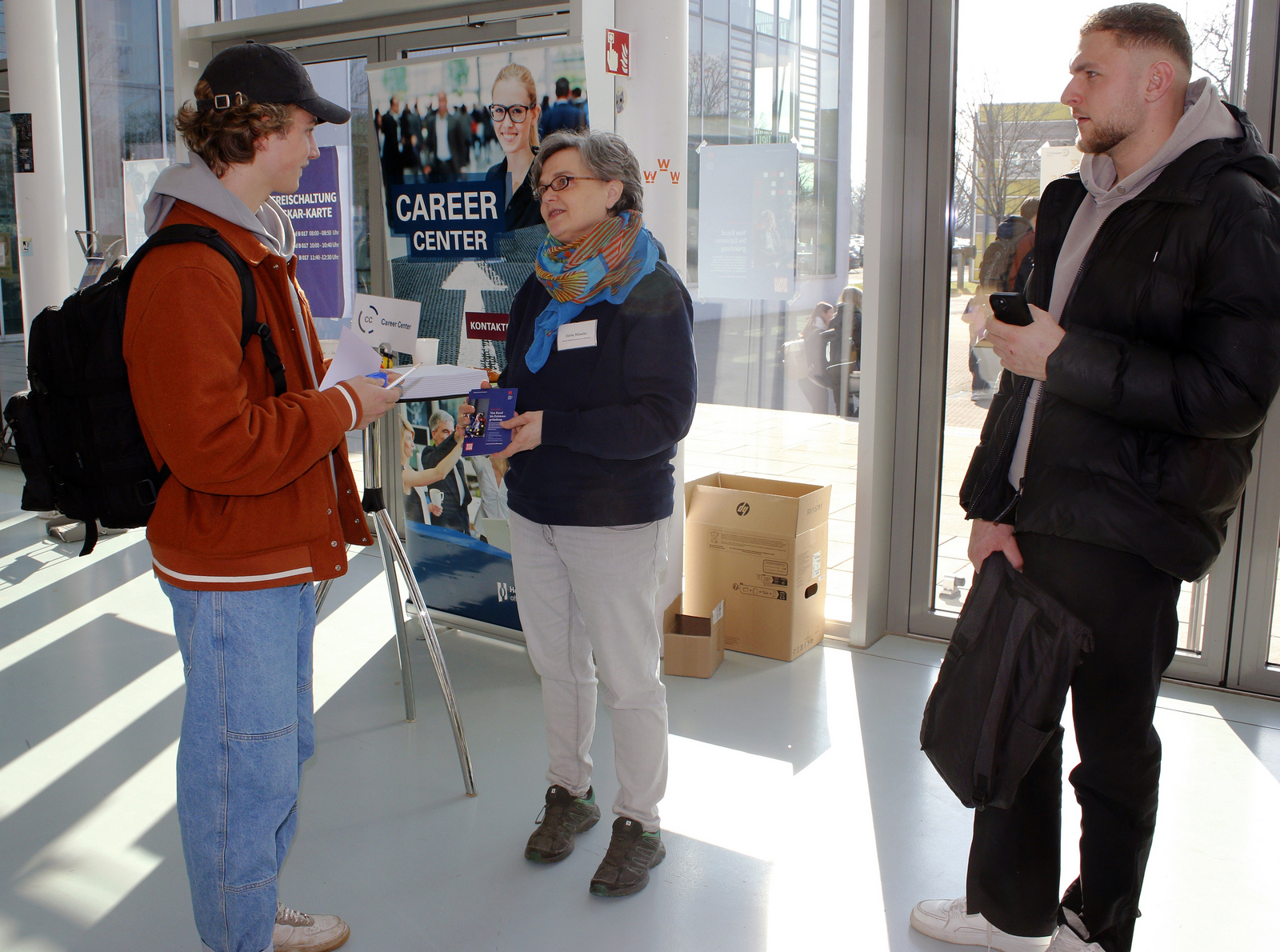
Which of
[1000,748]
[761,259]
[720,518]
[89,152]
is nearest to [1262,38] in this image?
[761,259]

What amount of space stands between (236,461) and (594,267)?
0.90 m

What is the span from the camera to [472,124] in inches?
130

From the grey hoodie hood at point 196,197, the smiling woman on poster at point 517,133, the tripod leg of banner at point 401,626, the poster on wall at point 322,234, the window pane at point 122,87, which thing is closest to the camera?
the grey hoodie hood at point 196,197

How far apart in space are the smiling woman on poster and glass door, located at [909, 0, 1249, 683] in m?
1.50

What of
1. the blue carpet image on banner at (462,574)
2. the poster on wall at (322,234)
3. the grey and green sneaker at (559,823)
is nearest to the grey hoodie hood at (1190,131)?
the grey and green sneaker at (559,823)

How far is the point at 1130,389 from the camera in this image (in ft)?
5.18

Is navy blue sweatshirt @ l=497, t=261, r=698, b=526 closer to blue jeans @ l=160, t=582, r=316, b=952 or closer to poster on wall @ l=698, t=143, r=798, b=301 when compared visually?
blue jeans @ l=160, t=582, r=316, b=952

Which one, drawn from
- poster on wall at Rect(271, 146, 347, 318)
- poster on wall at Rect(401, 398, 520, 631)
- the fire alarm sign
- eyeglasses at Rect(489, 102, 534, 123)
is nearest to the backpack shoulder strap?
eyeglasses at Rect(489, 102, 534, 123)

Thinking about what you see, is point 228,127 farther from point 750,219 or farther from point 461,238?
point 750,219

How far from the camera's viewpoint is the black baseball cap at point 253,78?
5.21 ft

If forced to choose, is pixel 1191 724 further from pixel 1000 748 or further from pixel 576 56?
pixel 576 56

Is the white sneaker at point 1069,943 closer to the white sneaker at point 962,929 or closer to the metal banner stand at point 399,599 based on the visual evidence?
the white sneaker at point 962,929

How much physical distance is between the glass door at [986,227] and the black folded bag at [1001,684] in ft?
5.21

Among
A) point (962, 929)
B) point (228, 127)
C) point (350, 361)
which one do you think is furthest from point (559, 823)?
point (228, 127)
